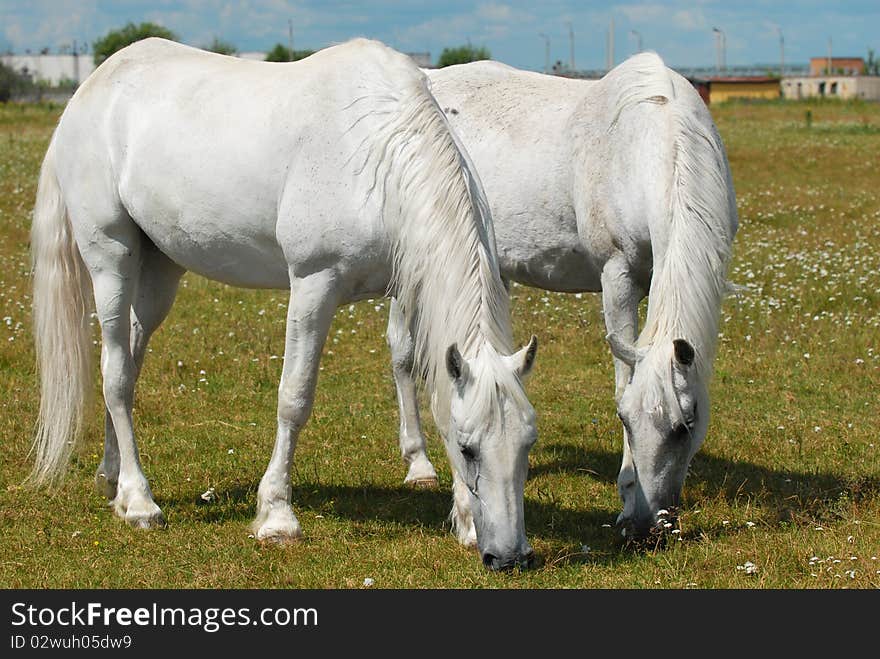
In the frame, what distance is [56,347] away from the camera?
6.82m

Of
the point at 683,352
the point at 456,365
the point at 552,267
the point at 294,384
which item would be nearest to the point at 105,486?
the point at 294,384

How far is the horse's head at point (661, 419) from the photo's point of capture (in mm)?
5195

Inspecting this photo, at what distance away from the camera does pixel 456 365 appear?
486 cm

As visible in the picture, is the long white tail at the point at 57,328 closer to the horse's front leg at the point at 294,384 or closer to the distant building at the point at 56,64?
the horse's front leg at the point at 294,384

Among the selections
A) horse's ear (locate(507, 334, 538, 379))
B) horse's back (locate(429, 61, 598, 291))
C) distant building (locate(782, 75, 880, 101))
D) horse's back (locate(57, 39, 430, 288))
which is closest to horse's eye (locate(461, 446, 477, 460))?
horse's ear (locate(507, 334, 538, 379))

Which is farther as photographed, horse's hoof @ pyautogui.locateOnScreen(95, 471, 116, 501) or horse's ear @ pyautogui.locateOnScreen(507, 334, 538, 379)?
horse's hoof @ pyautogui.locateOnScreen(95, 471, 116, 501)

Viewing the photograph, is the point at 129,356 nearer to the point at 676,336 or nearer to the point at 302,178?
the point at 302,178

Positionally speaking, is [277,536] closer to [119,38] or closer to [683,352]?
[683,352]

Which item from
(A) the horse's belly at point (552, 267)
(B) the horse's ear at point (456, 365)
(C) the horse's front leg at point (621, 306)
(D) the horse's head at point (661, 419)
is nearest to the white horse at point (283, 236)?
(B) the horse's ear at point (456, 365)

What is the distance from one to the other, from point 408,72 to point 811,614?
344 cm

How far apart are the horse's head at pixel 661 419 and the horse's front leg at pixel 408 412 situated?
2.13 m

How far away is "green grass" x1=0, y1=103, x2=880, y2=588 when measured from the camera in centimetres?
548

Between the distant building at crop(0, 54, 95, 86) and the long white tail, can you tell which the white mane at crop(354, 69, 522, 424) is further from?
the distant building at crop(0, 54, 95, 86)

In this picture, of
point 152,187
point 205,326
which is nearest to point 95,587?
point 152,187
